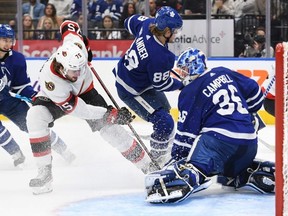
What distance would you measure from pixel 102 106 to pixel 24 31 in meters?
3.21

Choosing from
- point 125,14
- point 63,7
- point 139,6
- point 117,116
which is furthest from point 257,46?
point 117,116

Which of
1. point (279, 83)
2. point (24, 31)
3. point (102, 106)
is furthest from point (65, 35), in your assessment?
point (24, 31)

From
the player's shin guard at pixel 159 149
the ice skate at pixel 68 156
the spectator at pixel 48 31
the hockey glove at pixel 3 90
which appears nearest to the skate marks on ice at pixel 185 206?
the player's shin guard at pixel 159 149

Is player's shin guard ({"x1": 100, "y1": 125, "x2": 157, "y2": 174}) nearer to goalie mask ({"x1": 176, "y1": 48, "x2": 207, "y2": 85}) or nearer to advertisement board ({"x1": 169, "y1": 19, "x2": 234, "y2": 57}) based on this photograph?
goalie mask ({"x1": 176, "y1": 48, "x2": 207, "y2": 85})

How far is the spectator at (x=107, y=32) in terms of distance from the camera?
7.67m

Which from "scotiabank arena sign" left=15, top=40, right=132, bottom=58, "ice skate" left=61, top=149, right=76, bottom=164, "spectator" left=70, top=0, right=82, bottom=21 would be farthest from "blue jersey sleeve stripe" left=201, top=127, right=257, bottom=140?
"spectator" left=70, top=0, right=82, bottom=21

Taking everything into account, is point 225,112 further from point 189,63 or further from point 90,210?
point 90,210

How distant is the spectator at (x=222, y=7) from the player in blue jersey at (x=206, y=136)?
3.51m

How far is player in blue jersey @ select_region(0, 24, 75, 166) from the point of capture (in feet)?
16.9

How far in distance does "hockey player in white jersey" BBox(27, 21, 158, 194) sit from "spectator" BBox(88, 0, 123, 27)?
300cm

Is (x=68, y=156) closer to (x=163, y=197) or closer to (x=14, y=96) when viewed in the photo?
(x=14, y=96)

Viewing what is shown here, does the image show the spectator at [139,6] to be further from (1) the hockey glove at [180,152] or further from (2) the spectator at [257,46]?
(1) the hockey glove at [180,152]

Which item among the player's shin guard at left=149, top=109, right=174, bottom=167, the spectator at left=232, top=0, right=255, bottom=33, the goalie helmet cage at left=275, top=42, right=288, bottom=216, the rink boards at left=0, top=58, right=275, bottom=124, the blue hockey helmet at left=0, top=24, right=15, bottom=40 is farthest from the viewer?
the spectator at left=232, top=0, right=255, bottom=33

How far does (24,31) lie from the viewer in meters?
7.71
